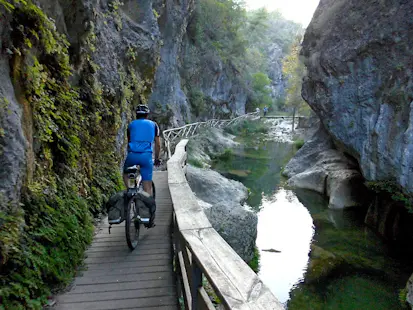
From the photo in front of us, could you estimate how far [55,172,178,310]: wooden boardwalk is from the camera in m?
3.30

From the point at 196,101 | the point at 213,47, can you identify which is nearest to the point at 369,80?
the point at 196,101

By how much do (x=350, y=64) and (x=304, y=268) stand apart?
8.53m

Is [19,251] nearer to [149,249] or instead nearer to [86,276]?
[86,276]

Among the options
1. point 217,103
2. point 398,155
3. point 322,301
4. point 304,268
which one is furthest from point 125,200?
point 217,103

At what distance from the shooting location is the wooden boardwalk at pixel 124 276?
330 centimetres

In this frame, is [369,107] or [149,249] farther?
[369,107]

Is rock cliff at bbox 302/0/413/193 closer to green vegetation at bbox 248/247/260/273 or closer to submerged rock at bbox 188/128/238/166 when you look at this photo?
green vegetation at bbox 248/247/260/273

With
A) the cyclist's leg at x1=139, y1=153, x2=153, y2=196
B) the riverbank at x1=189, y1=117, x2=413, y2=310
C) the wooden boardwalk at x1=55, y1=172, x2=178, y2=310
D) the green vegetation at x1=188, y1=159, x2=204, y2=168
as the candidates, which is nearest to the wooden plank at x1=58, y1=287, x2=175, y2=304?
the wooden boardwalk at x1=55, y1=172, x2=178, y2=310

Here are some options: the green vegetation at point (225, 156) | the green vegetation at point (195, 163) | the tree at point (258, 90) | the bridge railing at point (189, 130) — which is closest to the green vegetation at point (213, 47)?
the bridge railing at point (189, 130)

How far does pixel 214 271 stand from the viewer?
1.97 m

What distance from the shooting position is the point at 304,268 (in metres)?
9.57

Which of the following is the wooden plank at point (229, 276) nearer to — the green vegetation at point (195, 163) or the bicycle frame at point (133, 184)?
the bicycle frame at point (133, 184)

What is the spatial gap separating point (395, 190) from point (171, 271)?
981 centimetres

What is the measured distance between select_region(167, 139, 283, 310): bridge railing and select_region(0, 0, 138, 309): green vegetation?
1451 millimetres
